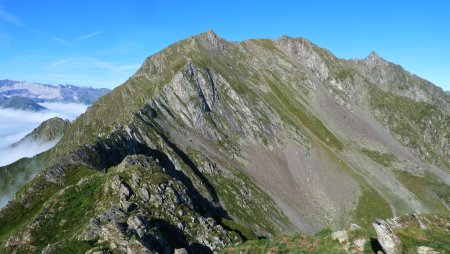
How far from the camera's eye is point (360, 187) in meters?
186

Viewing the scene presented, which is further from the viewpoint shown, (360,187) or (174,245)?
(360,187)

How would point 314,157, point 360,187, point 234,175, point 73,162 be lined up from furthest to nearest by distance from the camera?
point 314,157, point 360,187, point 234,175, point 73,162

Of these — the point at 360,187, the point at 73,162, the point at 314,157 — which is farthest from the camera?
the point at 314,157

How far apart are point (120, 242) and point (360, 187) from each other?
150228 mm

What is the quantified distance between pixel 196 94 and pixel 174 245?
419 feet

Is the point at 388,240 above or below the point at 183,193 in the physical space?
below

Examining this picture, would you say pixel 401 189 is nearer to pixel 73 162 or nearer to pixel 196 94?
pixel 196 94

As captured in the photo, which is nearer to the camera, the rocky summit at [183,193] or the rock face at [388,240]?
the rock face at [388,240]

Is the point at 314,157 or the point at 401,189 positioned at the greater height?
the point at 314,157

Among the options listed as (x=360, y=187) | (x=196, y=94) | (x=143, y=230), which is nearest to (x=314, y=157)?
(x=360, y=187)

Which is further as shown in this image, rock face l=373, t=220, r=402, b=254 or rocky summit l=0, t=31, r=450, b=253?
rocky summit l=0, t=31, r=450, b=253

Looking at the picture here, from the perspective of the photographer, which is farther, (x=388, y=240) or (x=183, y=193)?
(x=183, y=193)

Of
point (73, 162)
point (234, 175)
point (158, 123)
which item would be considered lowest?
point (234, 175)

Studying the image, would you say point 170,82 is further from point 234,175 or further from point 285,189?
point 285,189
